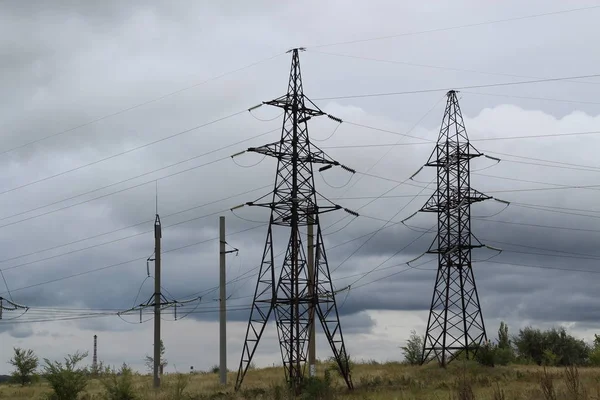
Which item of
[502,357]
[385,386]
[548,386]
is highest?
[502,357]

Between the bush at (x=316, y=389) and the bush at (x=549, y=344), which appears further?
the bush at (x=549, y=344)

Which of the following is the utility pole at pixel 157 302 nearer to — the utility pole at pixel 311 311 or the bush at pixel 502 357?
the utility pole at pixel 311 311

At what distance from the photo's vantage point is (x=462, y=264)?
5694 cm

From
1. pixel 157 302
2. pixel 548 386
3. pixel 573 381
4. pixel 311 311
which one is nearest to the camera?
pixel 573 381

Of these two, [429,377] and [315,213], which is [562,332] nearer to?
[429,377]

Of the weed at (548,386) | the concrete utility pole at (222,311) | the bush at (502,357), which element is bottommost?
the weed at (548,386)

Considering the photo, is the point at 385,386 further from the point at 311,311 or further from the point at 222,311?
the point at 222,311

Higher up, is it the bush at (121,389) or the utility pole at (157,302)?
the utility pole at (157,302)

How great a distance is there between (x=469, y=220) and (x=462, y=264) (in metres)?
3.33

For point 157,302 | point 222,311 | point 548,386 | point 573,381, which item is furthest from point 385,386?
point 573,381

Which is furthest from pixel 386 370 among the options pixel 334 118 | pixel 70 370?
pixel 70 370

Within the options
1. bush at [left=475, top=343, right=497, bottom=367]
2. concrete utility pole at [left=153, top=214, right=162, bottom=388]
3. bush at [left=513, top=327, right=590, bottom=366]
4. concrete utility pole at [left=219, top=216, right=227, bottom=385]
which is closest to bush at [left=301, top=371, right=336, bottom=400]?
concrete utility pole at [left=219, top=216, right=227, bottom=385]

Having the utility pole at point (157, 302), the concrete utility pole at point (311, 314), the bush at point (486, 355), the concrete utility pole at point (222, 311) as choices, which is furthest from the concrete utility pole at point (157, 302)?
the bush at point (486, 355)

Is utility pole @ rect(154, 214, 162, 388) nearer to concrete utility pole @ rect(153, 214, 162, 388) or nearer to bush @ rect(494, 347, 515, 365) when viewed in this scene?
concrete utility pole @ rect(153, 214, 162, 388)
